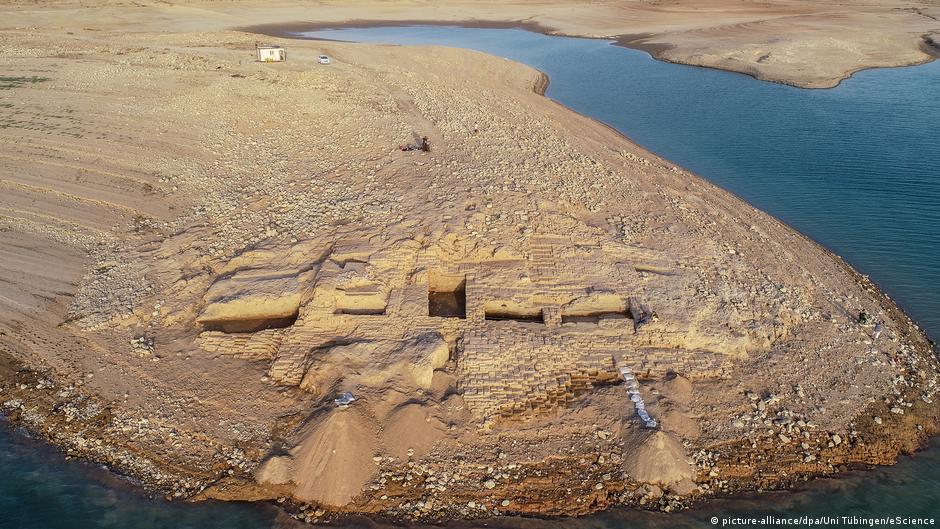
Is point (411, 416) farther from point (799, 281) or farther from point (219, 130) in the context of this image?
point (219, 130)

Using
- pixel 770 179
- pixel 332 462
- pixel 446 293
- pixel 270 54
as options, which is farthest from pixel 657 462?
pixel 270 54

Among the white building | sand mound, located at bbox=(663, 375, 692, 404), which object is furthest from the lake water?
the white building

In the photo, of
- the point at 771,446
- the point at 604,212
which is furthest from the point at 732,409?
the point at 604,212

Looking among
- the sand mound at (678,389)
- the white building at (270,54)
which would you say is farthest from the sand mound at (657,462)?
the white building at (270,54)

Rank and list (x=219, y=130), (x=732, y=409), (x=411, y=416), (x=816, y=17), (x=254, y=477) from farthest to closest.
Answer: (x=816, y=17) < (x=219, y=130) < (x=732, y=409) < (x=411, y=416) < (x=254, y=477)

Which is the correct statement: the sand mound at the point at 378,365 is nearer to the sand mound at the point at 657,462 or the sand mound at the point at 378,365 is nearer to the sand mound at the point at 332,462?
the sand mound at the point at 332,462

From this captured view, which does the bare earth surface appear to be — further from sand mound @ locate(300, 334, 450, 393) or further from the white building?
sand mound @ locate(300, 334, 450, 393)
